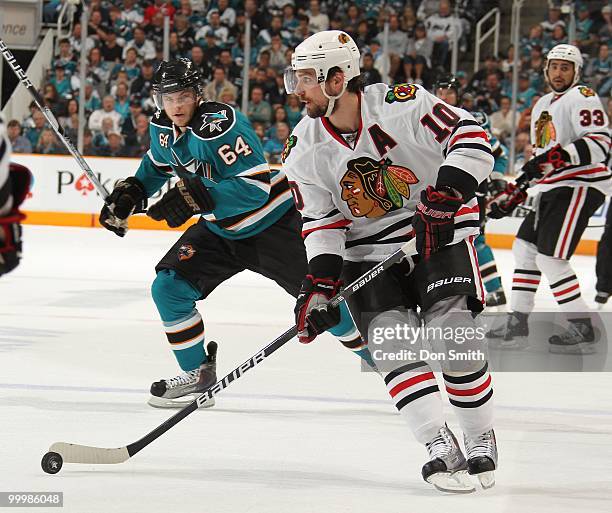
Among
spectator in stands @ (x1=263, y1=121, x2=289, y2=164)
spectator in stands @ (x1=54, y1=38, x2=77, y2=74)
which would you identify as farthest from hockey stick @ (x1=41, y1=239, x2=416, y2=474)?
spectator in stands @ (x1=54, y1=38, x2=77, y2=74)

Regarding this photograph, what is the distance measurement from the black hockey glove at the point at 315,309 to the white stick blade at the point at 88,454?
0.53m

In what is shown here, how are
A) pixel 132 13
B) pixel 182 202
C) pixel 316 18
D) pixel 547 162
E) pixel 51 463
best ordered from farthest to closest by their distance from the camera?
pixel 132 13 → pixel 316 18 → pixel 547 162 → pixel 182 202 → pixel 51 463

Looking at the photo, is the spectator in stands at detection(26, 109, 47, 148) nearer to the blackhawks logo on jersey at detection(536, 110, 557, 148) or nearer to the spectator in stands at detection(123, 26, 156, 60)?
the spectator in stands at detection(123, 26, 156, 60)

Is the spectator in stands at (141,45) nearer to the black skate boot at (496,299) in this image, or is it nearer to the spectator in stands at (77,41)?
the spectator in stands at (77,41)

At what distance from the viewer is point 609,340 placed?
516cm

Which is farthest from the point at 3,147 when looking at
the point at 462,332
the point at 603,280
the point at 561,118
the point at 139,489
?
the point at 603,280

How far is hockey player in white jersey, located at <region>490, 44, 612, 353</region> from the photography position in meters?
4.90

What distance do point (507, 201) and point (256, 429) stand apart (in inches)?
86.6

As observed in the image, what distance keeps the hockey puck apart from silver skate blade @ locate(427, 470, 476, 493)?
2.84 ft

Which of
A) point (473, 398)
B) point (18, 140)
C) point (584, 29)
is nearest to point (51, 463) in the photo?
point (473, 398)

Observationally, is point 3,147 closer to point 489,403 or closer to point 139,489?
point 139,489

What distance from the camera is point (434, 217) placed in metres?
2.61

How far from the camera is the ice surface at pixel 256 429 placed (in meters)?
2.65

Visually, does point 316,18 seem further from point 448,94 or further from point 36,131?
point 448,94
